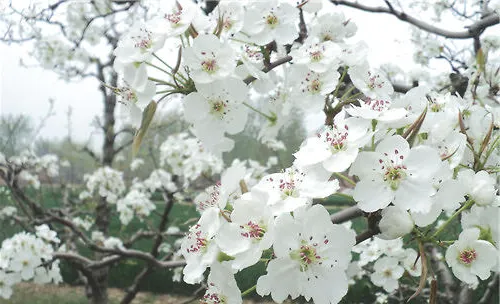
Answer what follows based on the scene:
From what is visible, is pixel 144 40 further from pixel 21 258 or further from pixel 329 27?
pixel 21 258

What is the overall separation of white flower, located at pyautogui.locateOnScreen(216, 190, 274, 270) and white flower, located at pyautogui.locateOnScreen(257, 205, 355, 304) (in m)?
0.03

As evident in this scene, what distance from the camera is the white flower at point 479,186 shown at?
0.84 metres

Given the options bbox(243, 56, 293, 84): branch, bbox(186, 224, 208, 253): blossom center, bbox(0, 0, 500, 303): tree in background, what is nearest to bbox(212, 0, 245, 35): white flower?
bbox(0, 0, 500, 303): tree in background

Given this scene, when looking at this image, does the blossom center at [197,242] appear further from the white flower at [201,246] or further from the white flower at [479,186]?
the white flower at [479,186]

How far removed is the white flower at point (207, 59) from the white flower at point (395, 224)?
0.50 metres

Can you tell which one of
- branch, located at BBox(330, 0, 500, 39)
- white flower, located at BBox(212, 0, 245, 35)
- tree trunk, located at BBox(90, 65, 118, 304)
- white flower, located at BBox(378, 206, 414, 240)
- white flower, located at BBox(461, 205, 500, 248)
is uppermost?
white flower, located at BBox(212, 0, 245, 35)

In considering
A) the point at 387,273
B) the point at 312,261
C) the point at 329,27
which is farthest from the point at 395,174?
the point at 387,273

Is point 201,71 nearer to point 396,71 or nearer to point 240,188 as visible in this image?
point 240,188

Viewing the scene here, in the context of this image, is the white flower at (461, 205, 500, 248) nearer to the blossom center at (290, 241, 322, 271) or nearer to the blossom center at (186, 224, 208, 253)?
the blossom center at (290, 241, 322, 271)

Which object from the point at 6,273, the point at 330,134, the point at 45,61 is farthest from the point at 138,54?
the point at 45,61

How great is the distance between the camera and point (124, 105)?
3.92ft

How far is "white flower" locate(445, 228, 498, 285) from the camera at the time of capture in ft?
2.85

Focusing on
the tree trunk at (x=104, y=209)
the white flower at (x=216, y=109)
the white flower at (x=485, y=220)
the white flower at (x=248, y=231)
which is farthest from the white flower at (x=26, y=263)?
the white flower at (x=485, y=220)

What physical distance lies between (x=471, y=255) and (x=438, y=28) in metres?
1.74
